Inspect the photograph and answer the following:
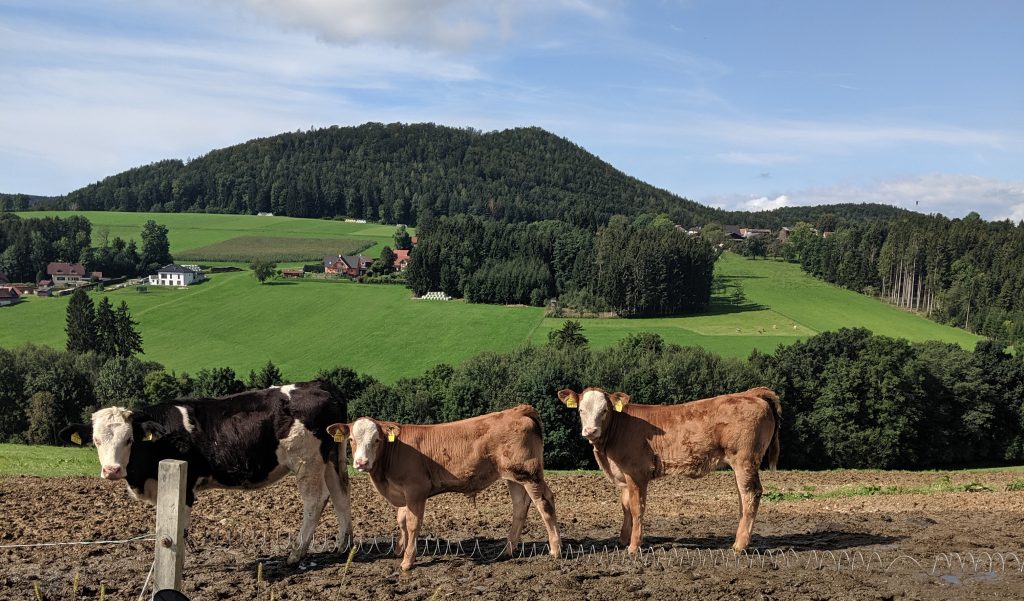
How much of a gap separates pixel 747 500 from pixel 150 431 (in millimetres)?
8016

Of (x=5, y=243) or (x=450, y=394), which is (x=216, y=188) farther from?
(x=450, y=394)

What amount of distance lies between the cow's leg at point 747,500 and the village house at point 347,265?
11054 cm

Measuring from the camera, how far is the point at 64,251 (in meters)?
114

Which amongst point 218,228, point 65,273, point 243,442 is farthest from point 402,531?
point 218,228

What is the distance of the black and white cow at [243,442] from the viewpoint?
977 centimetres

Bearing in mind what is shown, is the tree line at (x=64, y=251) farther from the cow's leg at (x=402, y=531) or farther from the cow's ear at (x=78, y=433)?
the cow's leg at (x=402, y=531)

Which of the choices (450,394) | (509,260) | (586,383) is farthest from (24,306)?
(586,383)

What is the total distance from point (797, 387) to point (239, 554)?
4223cm

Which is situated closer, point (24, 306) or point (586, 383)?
point (586, 383)

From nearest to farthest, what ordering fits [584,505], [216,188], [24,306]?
1. [584,505]
2. [24,306]
3. [216,188]

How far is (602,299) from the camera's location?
92.2m

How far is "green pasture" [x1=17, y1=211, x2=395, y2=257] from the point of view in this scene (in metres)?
135

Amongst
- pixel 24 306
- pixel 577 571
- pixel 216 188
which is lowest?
pixel 24 306

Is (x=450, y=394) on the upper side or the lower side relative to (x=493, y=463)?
lower
